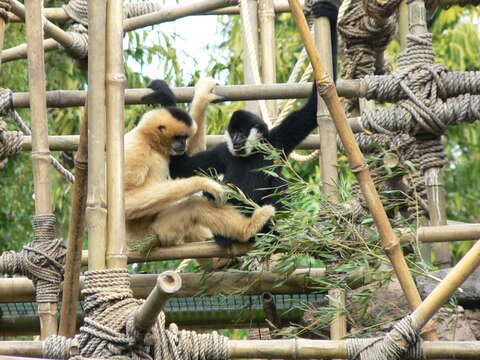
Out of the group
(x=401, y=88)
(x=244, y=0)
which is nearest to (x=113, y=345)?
(x=401, y=88)

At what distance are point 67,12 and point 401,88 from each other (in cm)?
291

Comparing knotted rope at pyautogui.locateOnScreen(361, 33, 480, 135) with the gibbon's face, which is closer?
knotted rope at pyautogui.locateOnScreen(361, 33, 480, 135)

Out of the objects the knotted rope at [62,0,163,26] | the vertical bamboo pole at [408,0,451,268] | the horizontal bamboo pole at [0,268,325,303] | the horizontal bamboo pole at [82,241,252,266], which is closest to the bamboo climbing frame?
the horizontal bamboo pole at [0,268,325,303]

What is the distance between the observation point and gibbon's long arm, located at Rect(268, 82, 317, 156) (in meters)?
6.10

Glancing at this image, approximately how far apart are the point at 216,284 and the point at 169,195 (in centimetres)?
66

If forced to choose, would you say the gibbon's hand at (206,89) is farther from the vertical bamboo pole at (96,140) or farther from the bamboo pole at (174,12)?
the vertical bamboo pole at (96,140)

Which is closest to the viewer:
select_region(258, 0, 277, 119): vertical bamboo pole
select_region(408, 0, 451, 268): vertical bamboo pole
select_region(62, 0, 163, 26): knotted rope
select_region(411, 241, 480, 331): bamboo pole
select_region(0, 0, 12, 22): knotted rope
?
select_region(411, 241, 480, 331): bamboo pole

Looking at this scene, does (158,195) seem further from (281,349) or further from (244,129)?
(281,349)

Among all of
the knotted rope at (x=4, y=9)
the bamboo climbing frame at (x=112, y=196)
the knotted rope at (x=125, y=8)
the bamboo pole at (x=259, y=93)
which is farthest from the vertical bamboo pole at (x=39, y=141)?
the knotted rope at (x=125, y=8)

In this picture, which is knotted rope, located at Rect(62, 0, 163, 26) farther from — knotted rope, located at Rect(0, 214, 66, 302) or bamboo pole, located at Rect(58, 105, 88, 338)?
bamboo pole, located at Rect(58, 105, 88, 338)

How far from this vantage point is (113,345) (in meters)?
3.80

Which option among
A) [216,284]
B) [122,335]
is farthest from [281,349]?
[216,284]

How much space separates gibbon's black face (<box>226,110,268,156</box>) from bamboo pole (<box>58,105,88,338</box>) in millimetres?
1856

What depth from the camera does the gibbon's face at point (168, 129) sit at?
638cm
